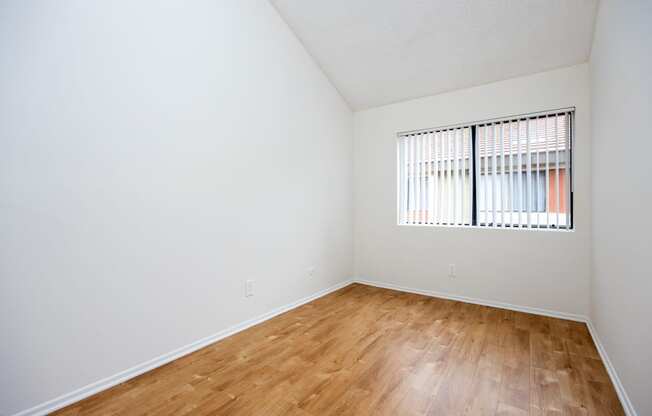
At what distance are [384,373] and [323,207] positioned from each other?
2.13m

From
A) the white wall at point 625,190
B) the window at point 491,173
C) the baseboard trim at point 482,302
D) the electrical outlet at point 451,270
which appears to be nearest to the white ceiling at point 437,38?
the white wall at point 625,190

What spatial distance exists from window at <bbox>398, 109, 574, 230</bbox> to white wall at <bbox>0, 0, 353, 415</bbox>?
5.56ft

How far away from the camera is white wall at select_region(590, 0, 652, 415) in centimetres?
135

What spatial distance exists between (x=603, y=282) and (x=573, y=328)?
2.32 feet

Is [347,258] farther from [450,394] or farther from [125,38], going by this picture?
[125,38]

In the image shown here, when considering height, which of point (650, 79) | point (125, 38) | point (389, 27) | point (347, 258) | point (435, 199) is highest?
point (389, 27)

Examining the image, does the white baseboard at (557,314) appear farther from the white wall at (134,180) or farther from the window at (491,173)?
the white wall at (134,180)

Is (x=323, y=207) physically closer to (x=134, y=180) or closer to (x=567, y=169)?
(x=134, y=180)

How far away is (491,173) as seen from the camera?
3.36 metres

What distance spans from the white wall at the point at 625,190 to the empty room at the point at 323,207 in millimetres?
24

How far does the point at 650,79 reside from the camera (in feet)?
4.23

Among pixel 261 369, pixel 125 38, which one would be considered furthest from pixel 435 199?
pixel 125 38

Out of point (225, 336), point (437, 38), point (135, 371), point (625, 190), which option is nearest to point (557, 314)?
point (625, 190)

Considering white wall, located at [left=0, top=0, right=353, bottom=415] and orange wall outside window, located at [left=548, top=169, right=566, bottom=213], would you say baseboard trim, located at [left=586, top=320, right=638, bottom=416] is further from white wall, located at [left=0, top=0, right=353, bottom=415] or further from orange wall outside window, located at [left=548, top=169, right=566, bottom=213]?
white wall, located at [left=0, top=0, right=353, bottom=415]
